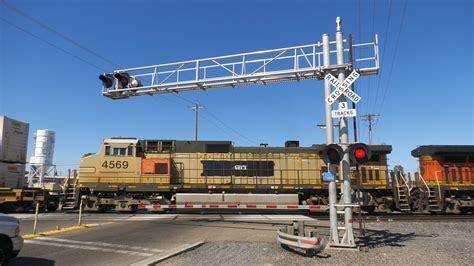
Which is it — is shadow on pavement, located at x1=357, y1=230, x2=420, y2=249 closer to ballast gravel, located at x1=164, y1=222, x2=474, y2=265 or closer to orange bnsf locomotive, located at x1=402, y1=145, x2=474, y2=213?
ballast gravel, located at x1=164, y1=222, x2=474, y2=265

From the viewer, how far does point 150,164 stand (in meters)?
20.2

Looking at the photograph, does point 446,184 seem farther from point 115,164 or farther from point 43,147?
point 43,147

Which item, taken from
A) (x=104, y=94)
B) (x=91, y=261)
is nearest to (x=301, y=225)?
(x=91, y=261)

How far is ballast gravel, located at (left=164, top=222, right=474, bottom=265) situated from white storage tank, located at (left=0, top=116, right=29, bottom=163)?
50.8 ft

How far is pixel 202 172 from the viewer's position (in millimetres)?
20500

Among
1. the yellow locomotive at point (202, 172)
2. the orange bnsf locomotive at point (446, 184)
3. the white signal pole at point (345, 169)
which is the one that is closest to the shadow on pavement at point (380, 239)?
the white signal pole at point (345, 169)

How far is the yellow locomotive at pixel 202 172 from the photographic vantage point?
19844 mm

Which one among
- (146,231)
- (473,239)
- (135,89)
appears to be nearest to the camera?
(473,239)

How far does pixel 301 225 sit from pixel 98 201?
1464cm

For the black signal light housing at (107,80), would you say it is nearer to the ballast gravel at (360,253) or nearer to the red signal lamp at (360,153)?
the ballast gravel at (360,253)

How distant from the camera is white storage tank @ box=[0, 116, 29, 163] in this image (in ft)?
63.2

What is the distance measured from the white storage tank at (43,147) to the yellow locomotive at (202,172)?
54009mm

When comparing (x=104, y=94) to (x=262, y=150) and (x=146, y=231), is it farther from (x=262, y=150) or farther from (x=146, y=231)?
(x=262, y=150)

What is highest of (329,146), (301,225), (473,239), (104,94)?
(104,94)
